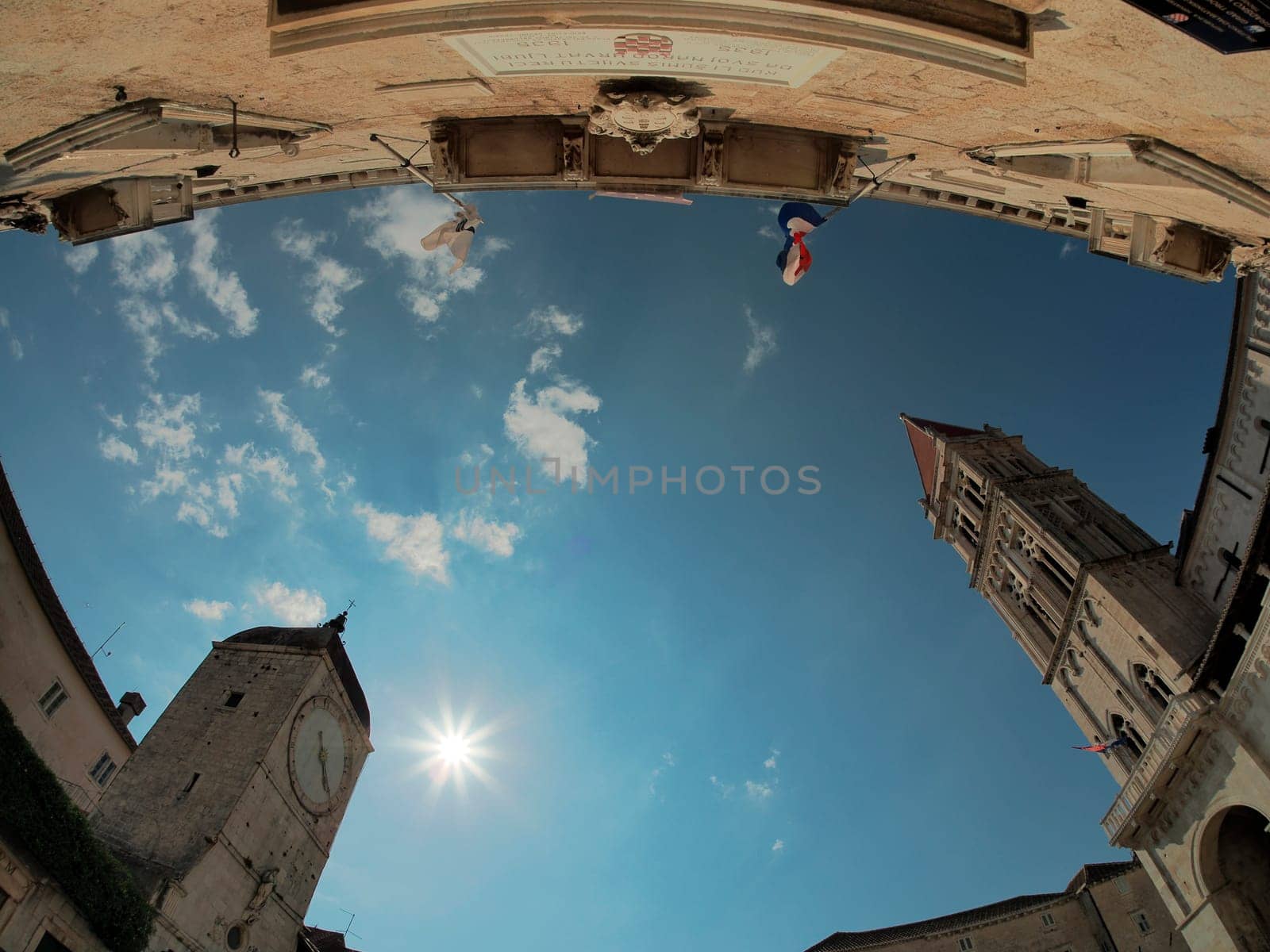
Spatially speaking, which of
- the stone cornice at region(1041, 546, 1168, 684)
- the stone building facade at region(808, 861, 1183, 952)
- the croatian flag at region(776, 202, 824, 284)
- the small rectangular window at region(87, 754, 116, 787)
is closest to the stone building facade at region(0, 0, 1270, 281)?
the croatian flag at region(776, 202, 824, 284)

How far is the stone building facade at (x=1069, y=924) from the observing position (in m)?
30.0

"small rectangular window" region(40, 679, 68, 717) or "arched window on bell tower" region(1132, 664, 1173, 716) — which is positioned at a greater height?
"arched window on bell tower" region(1132, 664, 1173, 716)

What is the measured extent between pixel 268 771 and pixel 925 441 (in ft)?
130

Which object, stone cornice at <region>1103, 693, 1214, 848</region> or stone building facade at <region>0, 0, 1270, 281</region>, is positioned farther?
stone cornice at <region>1103, 693, 1214, 848</region>

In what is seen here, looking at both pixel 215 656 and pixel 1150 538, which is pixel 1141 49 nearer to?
pixel 215 656

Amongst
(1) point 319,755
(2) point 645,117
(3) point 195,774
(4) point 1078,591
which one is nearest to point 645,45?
(2) point 645,117

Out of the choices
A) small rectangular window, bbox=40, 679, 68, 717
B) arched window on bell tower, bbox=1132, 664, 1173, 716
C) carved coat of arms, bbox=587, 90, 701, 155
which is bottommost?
carved coat of arms, bbox=587, 90, 701, 155

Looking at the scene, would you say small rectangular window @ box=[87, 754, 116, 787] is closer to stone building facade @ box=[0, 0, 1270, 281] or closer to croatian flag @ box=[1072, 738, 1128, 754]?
stone building facade @ box=[0, 0, 1270, 281]

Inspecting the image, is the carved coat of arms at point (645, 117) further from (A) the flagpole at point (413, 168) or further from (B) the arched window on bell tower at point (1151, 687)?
(B) the arched window on bell tower at point (1151, 687)

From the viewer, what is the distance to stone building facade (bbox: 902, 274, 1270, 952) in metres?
15.5

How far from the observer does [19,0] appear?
4.73m

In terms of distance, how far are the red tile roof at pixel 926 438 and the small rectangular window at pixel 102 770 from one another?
4261 centimetres

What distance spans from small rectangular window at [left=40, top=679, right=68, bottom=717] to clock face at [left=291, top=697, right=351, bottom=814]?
682 centimetres

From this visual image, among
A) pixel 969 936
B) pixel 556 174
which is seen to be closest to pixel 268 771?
pixel 556 174
